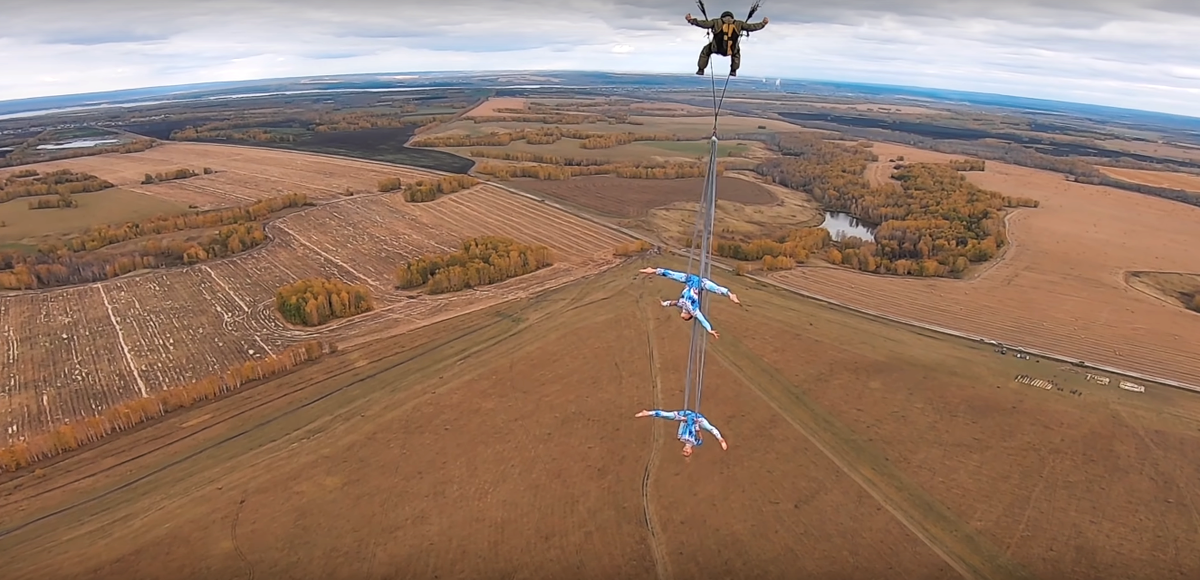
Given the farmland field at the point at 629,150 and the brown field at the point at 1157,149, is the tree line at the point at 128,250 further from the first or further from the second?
the brown field at the point at 1157,149

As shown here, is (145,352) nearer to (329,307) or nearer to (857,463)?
(329,307)

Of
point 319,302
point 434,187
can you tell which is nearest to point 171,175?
point 434,187

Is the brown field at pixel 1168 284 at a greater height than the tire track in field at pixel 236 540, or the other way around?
the brown field at pixel 1168 284

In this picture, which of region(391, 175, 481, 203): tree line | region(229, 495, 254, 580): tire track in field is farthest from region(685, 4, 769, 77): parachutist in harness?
region(391, 175, 481, 203): tree line

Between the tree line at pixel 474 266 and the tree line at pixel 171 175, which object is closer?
the tree line at pixel 474 266

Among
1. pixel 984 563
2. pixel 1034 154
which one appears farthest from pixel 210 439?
pixel 1034 154

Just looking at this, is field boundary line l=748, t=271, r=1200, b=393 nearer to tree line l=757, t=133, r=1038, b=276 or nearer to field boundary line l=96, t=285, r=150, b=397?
tree line l=757, t=133, r=1038, b=276

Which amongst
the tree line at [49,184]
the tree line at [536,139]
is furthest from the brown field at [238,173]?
the tree line at [536,139]
